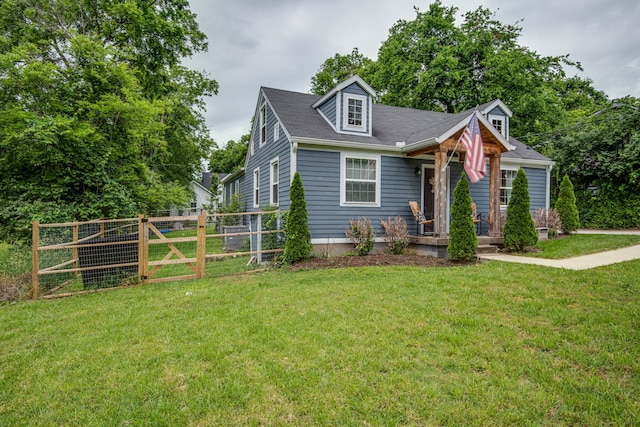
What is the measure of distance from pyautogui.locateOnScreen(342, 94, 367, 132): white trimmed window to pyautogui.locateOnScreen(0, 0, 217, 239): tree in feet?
20.4

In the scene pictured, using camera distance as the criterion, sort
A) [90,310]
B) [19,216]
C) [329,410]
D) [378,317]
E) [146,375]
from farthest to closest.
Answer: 1. [19,216]
2. [90,310]
3. [378,317]
4. [146,375]
5. [329,410]

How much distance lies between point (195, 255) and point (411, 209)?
20.6 feet

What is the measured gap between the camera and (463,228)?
22.9 feet

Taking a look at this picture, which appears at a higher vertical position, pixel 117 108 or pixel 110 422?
pixel 117 108

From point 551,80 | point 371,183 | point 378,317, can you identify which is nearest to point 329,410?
point 378,317

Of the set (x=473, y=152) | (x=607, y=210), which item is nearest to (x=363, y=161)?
(x=473, y=152)

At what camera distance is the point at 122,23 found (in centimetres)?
1218

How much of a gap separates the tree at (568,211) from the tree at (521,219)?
4.38 meters

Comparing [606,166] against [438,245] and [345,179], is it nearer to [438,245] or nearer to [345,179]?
[438,245]

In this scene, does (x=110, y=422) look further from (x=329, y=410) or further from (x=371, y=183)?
(x=371, y=183)

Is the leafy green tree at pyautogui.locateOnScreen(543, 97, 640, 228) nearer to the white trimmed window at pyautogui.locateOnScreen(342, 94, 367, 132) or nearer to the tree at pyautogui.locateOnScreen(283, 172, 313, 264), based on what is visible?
the white trimmed window at pyautogui.locateOnScreen(342, 94, 367, 132)

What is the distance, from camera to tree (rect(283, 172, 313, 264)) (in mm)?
7402

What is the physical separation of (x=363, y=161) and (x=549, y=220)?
291 inches

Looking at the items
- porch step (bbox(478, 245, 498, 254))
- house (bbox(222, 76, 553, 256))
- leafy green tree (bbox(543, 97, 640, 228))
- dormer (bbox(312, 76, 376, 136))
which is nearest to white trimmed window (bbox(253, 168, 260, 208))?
house (bbox(222, 76, 553, 256))
